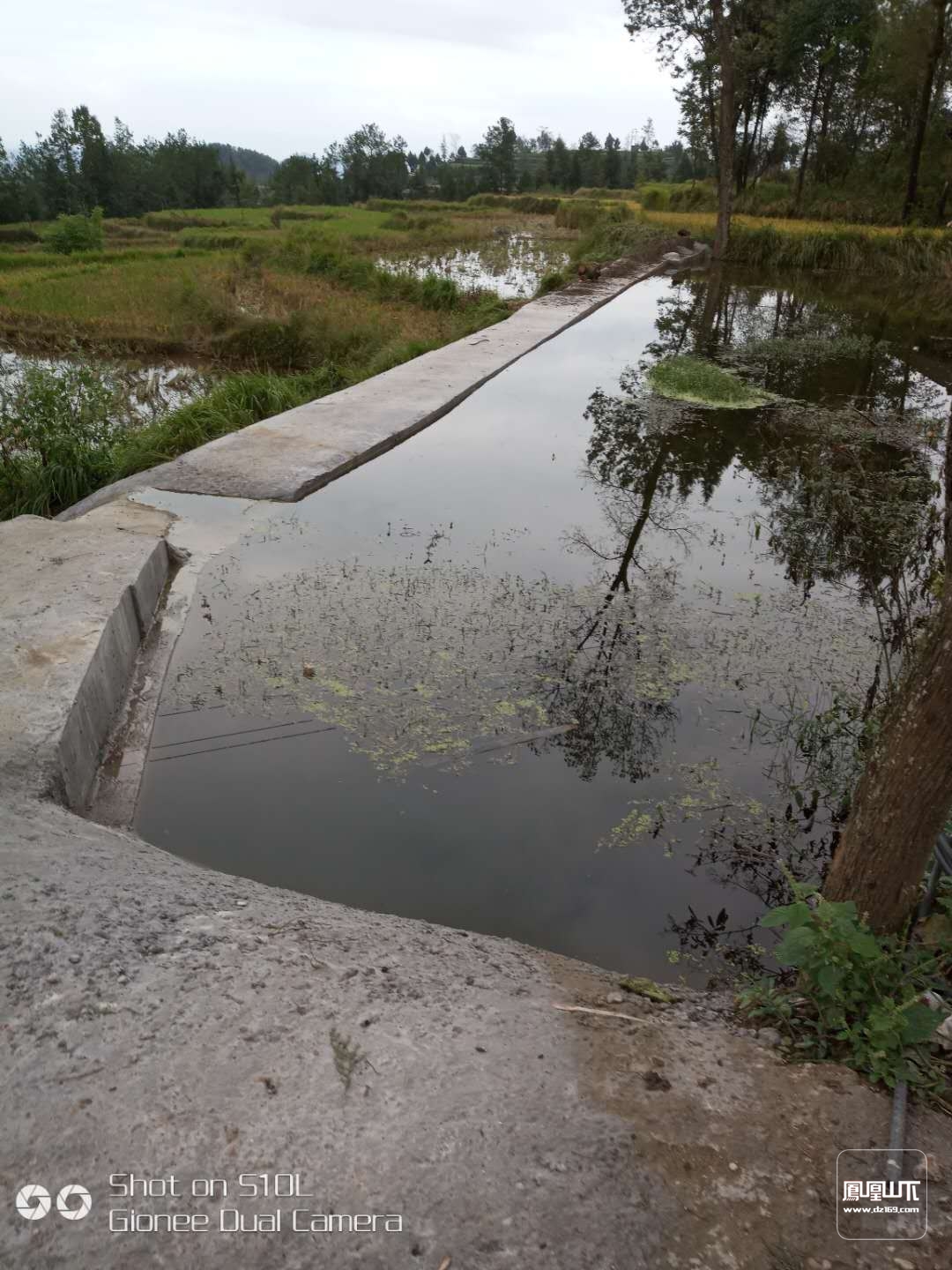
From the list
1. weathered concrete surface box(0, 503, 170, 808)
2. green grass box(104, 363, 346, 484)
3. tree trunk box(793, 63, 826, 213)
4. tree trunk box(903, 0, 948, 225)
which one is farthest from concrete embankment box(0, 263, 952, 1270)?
tree trunk box(793, 63, 826, 213)

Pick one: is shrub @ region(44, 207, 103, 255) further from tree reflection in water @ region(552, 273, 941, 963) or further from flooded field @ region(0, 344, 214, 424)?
tree reflection in water @ region(552, 273, 941, 963)

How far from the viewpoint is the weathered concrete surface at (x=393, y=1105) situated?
4.29 ft

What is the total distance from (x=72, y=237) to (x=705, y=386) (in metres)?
24.4

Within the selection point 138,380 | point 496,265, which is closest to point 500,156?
point 496,265

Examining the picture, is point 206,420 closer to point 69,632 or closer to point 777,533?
point 69,632

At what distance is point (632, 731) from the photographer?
312 centimetres

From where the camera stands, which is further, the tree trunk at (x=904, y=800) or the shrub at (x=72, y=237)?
the shrub at (x=72, y=237)

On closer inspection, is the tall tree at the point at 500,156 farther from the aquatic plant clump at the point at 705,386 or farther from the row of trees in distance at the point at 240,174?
the aquatic plant clump at the point at 705,386

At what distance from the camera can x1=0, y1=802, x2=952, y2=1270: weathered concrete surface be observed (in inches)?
51.5

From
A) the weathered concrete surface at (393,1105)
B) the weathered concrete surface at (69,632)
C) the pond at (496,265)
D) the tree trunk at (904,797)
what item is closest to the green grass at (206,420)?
the weathered concrete surface at (69,632)

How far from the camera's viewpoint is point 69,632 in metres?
3.11

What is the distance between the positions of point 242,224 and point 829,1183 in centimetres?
3697

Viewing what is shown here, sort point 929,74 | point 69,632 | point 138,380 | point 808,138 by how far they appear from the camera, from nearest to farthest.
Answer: point 69,632
point 138,380
point 929,74
point 808,138

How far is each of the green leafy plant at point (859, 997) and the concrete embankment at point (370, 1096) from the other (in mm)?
72
